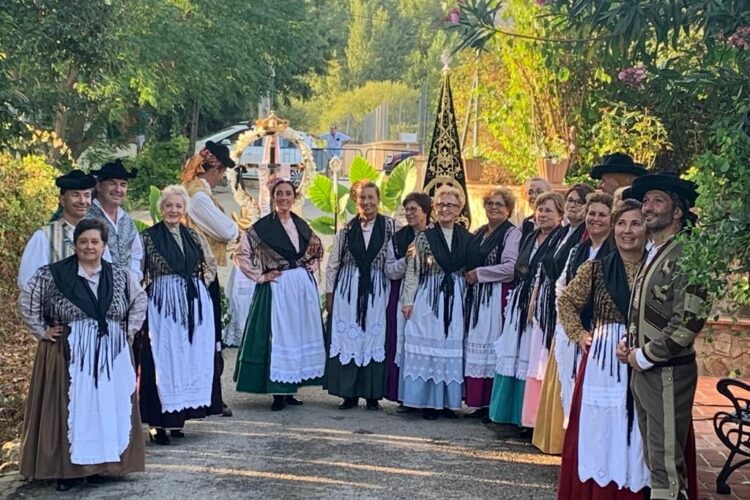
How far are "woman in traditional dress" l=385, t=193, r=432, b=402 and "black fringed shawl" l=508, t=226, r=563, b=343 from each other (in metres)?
0.99

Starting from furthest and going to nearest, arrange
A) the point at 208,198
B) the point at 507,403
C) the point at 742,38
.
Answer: the point at 208,198 < the point at 507,403 < the point at 742,38

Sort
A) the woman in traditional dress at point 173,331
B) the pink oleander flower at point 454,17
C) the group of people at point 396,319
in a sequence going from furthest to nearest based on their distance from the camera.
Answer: the woman in traditional dress at point 173,331, the group of people at point 396,319, the pink oleander flower at point 454,17

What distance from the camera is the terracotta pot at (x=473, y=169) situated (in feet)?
46.6

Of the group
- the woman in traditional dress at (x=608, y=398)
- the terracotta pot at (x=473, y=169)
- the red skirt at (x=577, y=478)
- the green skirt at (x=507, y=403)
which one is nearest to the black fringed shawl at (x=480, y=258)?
the green skirt at (x=507, y=403)

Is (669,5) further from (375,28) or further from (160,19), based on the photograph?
(375,28)

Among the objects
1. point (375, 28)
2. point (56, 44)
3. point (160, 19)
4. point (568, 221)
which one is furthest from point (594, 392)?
point (375, 28)

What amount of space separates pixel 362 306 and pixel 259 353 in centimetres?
87

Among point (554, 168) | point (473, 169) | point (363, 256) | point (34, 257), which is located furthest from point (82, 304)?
point (473, 169)

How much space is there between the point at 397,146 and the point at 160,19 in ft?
61.9

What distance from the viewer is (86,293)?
5711mm

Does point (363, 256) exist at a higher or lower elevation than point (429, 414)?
higher

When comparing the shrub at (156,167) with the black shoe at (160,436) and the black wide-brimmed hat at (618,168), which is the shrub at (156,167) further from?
the black wide-brimmed hat at (618,168)

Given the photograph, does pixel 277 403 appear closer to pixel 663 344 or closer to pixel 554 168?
pixel 663 344

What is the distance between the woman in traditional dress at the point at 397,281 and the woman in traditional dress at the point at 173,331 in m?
1.56
